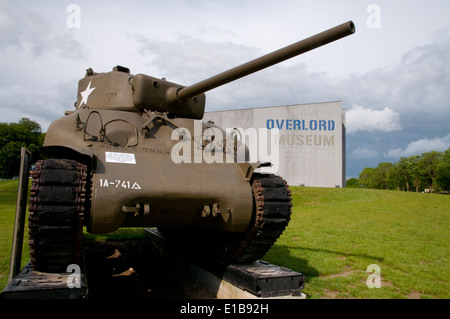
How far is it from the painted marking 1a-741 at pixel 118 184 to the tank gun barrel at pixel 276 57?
1776 millimetres

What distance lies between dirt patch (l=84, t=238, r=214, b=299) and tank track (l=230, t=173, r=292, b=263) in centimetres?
127

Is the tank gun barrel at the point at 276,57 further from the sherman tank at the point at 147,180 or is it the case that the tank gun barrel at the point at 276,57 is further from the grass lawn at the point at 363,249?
the grass lawn at the point at 363,249

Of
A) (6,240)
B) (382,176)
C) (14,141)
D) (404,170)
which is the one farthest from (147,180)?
(382,176)

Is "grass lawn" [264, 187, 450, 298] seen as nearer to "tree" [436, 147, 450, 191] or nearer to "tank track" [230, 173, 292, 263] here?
"tank track" [230, 173, 292, 263]

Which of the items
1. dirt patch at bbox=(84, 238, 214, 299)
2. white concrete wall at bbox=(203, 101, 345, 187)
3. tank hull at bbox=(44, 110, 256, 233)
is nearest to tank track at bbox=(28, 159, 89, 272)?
tank hull at bbox=(44, 110, 256, 233)

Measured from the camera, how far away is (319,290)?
225 inches

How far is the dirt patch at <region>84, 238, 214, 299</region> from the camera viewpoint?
19.6 ft

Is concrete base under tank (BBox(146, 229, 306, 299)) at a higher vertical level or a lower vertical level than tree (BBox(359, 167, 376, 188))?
lower

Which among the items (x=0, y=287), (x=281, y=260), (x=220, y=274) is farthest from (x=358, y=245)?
(x=0, y=287)

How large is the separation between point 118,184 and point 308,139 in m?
25.7

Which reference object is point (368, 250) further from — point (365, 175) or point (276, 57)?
point (365, 175)

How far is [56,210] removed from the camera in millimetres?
4000

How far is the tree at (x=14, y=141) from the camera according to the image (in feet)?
144

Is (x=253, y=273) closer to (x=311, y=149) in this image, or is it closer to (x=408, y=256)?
(x=408, y=256)
